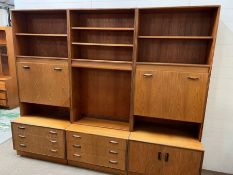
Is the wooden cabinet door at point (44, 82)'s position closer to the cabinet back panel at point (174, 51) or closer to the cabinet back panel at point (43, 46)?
the cabinet back panel at point (43, 46)

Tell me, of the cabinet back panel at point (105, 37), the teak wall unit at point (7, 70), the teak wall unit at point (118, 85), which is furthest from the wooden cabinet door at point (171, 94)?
the teak wall unit at point (7, 70)

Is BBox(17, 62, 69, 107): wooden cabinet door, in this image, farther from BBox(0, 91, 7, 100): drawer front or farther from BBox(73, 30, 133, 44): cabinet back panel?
BBox(0, 91, 7, 100): drawer front

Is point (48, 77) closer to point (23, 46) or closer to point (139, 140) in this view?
point (23, 46)

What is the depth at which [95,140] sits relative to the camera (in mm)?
2326

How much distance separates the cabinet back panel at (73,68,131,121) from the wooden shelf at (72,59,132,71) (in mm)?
157

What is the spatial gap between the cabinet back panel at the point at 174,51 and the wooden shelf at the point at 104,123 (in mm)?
873

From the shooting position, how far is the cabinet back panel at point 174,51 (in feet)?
7.14

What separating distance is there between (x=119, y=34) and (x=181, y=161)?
162 cm

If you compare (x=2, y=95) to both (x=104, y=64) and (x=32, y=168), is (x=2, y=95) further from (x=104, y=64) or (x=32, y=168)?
(x=104, y=64)

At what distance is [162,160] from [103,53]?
57.8 inches

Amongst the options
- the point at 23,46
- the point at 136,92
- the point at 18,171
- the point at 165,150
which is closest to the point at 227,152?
the point at 165,150

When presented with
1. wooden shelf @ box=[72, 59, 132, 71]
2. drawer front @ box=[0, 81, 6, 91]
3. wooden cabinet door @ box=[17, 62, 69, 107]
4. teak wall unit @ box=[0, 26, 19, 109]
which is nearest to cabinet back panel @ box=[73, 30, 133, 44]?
wooden shelf @ box=[72, 59, 132, 71]

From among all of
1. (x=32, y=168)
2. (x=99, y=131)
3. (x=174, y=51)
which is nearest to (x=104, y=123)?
(x=99, y=131)

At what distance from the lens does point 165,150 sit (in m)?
2.11
